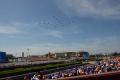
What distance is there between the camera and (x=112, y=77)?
475 cm

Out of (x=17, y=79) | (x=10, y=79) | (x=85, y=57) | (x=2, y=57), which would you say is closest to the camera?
(x=10, y=79)

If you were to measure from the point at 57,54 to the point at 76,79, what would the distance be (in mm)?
181078

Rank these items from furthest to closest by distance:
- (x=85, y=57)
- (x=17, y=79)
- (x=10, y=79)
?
(x=85, y=57), (x=17, y=79), (x=10, y=79)

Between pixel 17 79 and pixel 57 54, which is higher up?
pixel 57 54

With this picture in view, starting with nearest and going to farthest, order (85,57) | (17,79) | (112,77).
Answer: (112,77) → (17,79) → (85,57)

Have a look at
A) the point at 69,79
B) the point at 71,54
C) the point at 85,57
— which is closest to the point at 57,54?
the point at 71,54

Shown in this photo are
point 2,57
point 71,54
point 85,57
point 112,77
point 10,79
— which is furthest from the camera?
point 71,54

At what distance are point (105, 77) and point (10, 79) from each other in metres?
23.8

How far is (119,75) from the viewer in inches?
187

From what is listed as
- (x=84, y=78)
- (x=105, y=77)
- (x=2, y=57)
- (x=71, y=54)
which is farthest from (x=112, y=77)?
(x=71, y=54)

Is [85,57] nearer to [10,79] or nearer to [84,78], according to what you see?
[10,79]

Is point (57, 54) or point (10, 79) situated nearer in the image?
point (10, 79)

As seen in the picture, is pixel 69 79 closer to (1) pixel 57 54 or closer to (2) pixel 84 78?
(2) pixel 84 78

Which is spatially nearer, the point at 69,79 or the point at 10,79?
the point at 69,79
